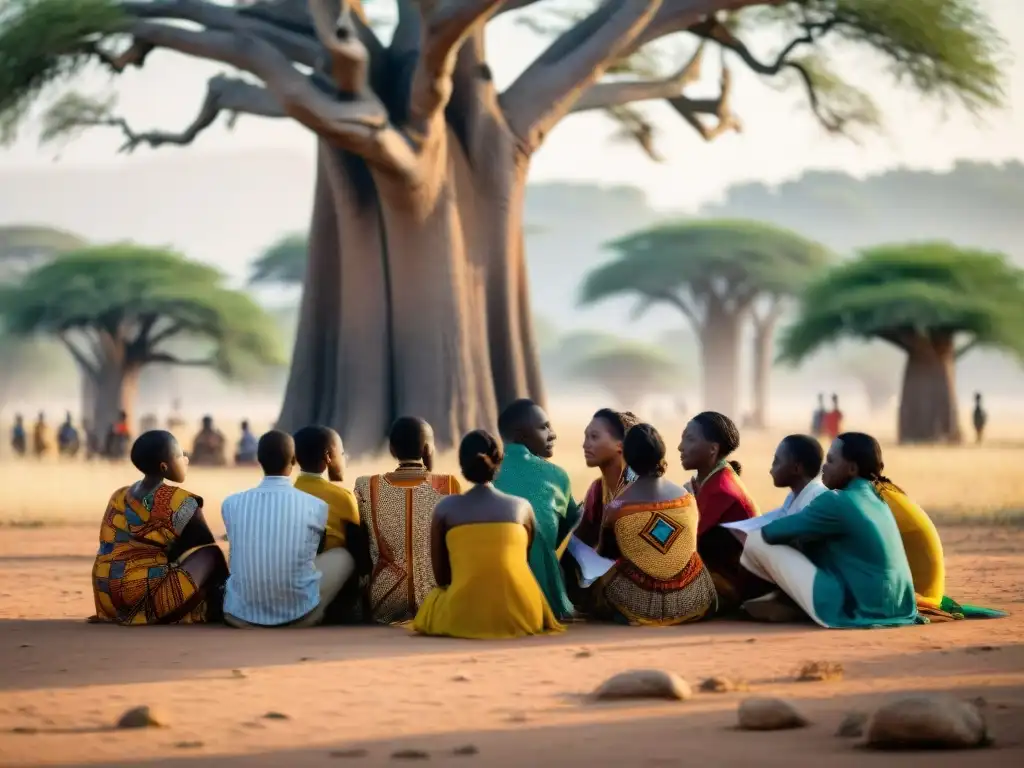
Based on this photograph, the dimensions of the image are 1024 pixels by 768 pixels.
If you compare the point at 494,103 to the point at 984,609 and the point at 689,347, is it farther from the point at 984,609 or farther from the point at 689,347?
the point at 689,347

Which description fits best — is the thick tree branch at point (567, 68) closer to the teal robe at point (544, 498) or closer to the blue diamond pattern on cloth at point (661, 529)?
the teal robe at point (544, 498)

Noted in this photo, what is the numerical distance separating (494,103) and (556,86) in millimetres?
803

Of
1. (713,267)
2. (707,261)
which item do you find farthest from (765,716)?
(713,267)

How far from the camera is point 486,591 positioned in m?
8.04

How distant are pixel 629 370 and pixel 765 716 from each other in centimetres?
8417

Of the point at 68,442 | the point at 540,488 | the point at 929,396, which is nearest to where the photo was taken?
the point at 540,488

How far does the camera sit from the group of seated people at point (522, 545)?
8242 mm

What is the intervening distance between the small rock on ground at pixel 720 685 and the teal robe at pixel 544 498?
2054 mm

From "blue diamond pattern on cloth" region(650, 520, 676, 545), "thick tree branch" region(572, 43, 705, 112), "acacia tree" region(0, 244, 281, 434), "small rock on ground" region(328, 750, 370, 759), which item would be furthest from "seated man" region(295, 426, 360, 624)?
"acacia tree" region(0, 244, 281, 434)

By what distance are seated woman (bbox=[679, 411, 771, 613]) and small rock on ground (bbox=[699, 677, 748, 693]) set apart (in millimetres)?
2296

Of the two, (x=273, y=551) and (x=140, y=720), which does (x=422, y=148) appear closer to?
(x=273, y=551)

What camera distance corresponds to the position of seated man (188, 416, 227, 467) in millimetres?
26812

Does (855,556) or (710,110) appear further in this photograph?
(710,110)

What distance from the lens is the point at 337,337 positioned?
2261 cm
